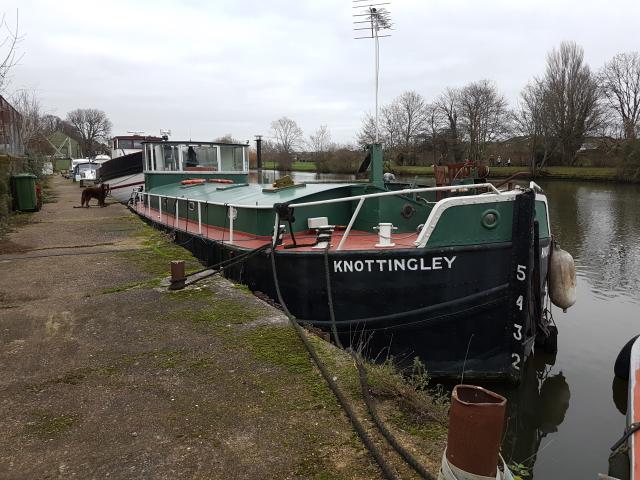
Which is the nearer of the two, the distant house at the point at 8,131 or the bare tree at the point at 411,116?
the distant house at the point at 8,131

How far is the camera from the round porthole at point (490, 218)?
17.3ft

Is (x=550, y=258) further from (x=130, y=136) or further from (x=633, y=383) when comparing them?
(x=130, y=136)

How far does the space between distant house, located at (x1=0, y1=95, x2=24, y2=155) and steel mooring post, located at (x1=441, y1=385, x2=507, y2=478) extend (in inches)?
608

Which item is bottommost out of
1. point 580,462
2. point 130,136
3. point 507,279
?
point 580,462

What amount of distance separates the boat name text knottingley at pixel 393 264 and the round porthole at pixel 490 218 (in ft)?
1.68

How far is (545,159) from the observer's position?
48.2 metres

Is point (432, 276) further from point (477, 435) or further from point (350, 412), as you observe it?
point (477, 435)

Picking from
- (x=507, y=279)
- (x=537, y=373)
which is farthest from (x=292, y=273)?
(x=537, y=373)

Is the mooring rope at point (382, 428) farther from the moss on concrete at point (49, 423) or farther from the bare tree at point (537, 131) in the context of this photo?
the bare tree at point (537, 131)

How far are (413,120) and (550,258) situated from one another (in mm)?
61193

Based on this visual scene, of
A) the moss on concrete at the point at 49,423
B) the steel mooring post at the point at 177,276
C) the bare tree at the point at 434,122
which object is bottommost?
the moss on concrete at the point at 49,423

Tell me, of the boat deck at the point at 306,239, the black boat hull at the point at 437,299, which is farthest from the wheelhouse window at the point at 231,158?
the black boat hull at the point at 437,299

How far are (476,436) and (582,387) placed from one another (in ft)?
20.1

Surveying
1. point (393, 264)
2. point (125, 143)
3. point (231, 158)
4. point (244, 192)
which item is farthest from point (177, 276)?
point (125, 143)
